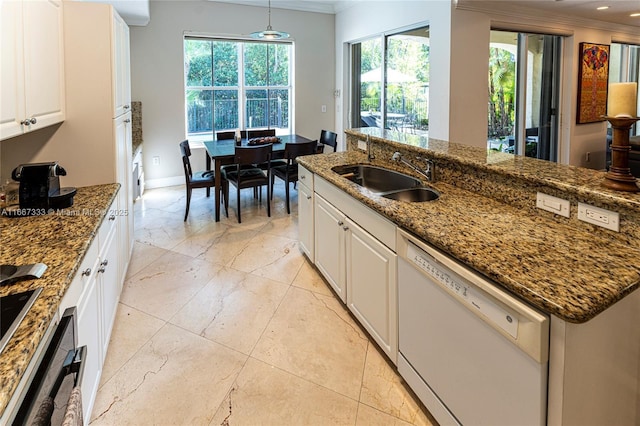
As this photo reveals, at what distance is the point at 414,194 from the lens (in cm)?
242

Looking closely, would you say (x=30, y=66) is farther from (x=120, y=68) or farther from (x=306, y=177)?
(x=306, y=177)

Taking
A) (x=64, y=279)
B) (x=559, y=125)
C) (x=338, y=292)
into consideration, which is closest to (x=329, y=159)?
(x=338, y=292)

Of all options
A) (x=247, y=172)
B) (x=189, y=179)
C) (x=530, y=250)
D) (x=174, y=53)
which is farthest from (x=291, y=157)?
(x=530, y=250)

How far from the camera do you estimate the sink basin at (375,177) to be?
9.02ft

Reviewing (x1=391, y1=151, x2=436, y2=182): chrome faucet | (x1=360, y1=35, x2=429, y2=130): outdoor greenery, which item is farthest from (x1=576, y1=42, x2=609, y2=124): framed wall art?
(x1=391, y1=151, x2=436, y2=182): chrome faucet

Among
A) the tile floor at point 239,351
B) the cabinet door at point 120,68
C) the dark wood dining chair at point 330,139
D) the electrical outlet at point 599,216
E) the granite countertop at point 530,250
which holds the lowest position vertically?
the tile floor at point 239,351

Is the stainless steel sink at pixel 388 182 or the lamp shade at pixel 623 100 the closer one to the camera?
the lamp shade at pixel 623 100

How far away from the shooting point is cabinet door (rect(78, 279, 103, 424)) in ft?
5.13

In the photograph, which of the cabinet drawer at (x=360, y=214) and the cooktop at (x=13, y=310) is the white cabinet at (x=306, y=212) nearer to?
the cabinet drawer at (x=360, y=214)

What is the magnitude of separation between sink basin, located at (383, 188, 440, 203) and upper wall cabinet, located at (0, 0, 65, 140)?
1.81m

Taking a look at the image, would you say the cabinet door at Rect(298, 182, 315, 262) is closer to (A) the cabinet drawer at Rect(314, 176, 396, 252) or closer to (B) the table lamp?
(A) the cabinet drawer at Rect(314, 176, 396, 252)

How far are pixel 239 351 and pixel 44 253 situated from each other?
→ 3.72ft

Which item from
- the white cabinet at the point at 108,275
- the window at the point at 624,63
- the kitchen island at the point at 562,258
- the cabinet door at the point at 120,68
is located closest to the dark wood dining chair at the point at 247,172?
the cabinet door at the point at 120,68

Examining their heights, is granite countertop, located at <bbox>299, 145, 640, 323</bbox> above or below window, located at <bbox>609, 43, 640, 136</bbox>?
below
